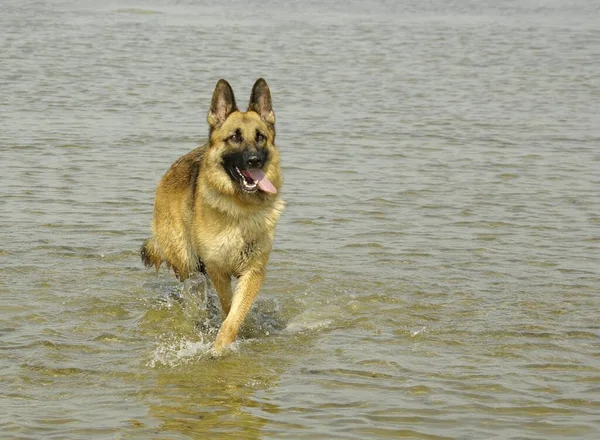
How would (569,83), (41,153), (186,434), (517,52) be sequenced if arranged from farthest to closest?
(517,52)
(569,83)
(41,153)
(186,434)

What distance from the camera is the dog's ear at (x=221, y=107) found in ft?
23.7

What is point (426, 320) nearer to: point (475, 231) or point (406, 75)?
point (475, 231)

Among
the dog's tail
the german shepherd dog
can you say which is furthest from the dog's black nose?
the dog's tail

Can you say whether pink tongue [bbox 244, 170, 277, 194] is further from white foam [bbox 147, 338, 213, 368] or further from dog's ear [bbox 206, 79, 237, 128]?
white foam [bbox 147, 338, 213, 368]

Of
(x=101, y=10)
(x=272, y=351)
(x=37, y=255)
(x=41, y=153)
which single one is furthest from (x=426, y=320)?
(x=101, y=10)

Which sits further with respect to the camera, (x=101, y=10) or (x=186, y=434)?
(x=101, y=10)

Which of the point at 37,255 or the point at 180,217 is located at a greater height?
the point at 180,217

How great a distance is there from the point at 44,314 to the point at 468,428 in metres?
3.38

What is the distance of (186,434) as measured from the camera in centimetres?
562

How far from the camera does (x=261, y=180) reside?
7105mm

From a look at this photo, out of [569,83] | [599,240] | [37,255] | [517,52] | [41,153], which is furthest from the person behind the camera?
[517,52]

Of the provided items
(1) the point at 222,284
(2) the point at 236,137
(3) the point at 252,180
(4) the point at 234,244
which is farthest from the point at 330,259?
(2) the point at 236,137

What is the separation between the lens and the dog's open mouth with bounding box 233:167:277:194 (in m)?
7.05

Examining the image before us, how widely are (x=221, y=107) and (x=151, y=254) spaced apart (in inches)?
64.3
